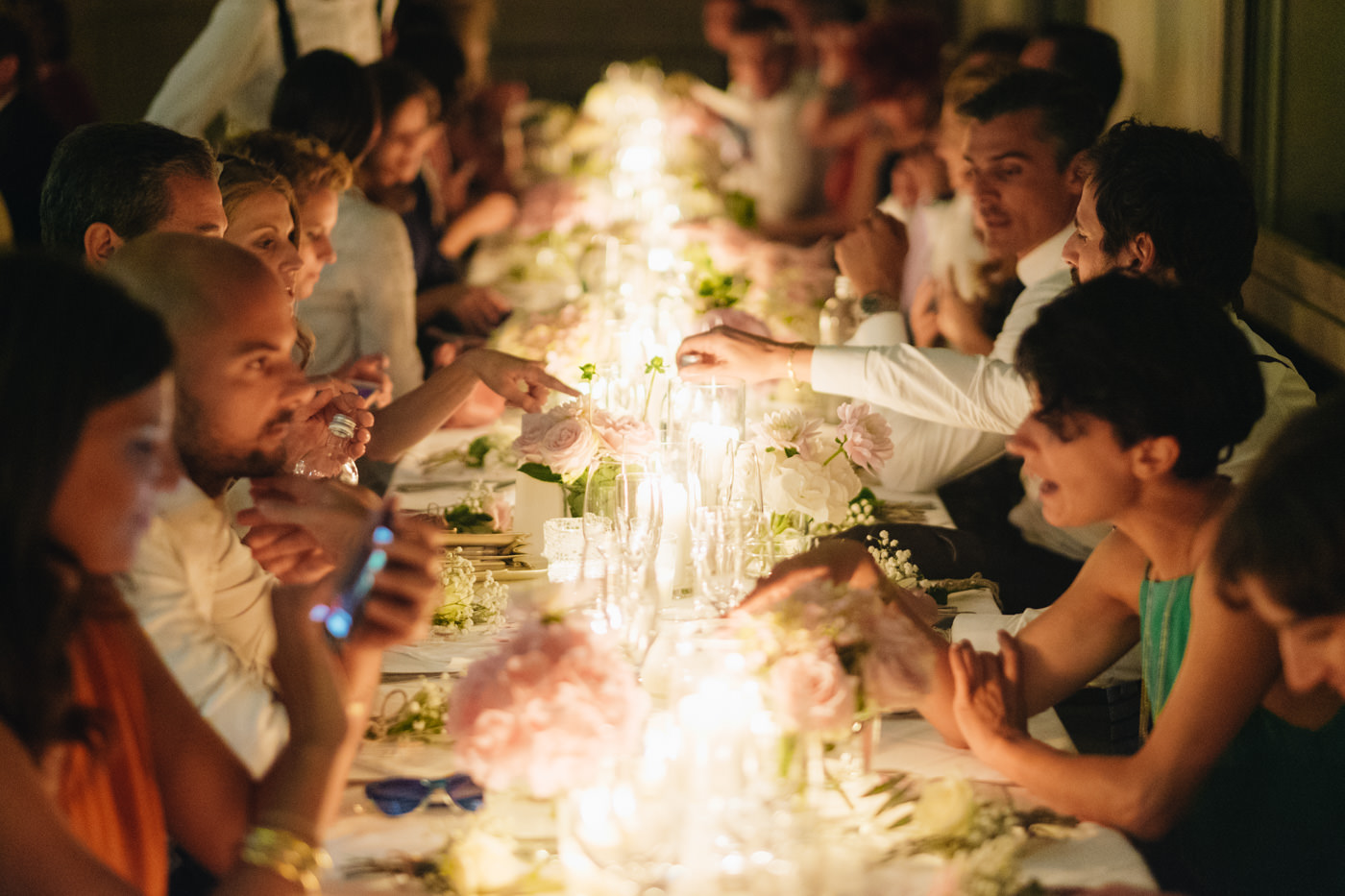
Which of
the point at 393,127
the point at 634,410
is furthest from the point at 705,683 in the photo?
the point at 393,127

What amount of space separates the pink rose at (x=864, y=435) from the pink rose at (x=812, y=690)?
97 cm

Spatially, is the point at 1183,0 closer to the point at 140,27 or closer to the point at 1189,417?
the point at 1189,417

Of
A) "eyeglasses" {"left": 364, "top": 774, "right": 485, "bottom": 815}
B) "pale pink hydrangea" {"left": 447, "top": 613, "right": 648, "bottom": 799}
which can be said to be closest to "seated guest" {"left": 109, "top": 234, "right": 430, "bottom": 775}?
"eyeglasses" {"left": 364, "top": 774, "right": 485, "bottom": 815}

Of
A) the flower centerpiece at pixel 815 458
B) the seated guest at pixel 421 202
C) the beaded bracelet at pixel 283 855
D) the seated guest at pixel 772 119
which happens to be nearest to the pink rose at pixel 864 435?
the flower centerpiece at pixel 815 458

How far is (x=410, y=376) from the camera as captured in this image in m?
3.82

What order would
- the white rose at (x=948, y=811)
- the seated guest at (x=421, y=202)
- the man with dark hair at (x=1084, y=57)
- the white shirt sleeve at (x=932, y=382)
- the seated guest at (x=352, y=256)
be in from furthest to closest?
the man with dark hair at (x=1084, y=57)
the seated guest at (x=421, y=202)
the seated guest at (x=352, y=256)
the white shirt sleeve at (x=932, y=382)
the white rose at (x=948, y=811)

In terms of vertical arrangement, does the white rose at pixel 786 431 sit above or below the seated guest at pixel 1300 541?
below

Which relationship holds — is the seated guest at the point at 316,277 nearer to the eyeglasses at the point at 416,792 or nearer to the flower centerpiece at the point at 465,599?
the flower centerpiece at the point at 465,599

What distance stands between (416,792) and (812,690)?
56cm

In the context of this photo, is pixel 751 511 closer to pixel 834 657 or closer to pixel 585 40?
pixel 834 657

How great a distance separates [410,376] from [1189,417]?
2620mm

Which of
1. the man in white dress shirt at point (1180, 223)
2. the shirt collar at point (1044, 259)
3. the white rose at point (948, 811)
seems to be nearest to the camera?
the white rose at point (948, 811)

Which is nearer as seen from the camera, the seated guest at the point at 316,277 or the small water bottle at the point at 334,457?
the small water bottle at the point at 334,457

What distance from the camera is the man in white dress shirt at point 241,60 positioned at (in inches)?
→ 173
